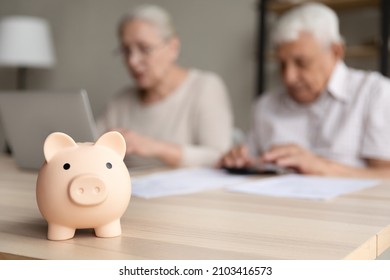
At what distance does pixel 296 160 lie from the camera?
135 centimetres

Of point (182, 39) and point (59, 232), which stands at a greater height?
point (182, 39)

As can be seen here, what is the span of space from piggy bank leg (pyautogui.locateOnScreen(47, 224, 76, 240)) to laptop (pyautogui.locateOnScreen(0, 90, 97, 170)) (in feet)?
1.89

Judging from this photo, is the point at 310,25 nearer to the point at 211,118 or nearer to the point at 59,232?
the point at 211,118

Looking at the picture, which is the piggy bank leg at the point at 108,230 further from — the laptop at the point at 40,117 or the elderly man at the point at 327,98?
the elderly man at the point at 327,98

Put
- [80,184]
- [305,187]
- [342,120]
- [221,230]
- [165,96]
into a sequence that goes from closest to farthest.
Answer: [80,184]
[221,230]
[305,187]
[342,120]
[165,96]

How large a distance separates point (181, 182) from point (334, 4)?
1865 mm

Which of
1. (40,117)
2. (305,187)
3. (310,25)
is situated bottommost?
(305,187)

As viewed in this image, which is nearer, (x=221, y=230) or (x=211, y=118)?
(x=221, y=230)

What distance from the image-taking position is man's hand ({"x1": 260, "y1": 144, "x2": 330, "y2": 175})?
1342mm

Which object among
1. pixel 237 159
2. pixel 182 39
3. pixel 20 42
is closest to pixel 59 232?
pixel 237 159

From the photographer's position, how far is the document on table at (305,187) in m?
1.00

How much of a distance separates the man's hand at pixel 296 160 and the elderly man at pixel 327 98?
0.24m

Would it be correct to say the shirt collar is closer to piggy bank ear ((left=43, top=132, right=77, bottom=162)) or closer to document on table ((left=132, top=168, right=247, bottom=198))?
document on table ((left=132, top=168, right=247, bottom=198))
